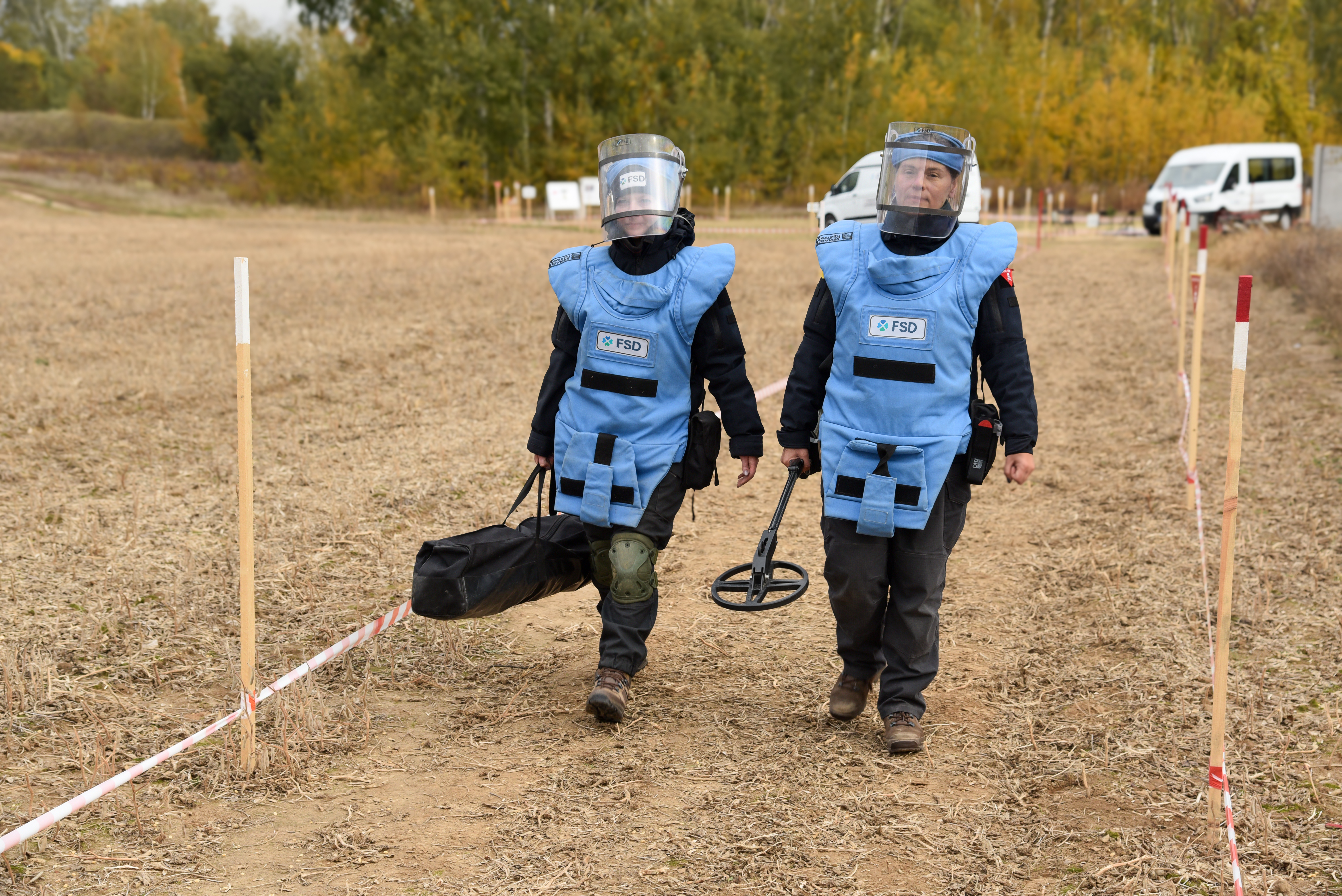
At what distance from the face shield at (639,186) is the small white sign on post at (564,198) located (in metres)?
33.8

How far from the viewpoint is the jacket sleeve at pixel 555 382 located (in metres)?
4.34

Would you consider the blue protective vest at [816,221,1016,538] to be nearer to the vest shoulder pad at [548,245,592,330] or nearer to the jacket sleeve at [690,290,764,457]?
the jacket sleeve at [690,290,764,457]

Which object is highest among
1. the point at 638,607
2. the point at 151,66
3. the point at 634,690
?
the point at 151,66

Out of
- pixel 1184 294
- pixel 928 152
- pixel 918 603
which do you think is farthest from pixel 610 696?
pixel 1184 294

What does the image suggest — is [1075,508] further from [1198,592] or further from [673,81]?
[673,81]

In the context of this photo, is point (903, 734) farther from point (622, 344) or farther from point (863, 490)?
point (622, 344)

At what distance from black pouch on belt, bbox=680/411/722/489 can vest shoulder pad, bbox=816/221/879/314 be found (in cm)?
60

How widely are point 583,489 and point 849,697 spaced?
120cm

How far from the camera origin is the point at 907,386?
3891 mm

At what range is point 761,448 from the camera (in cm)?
424

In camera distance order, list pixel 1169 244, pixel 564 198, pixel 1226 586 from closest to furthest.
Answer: pixel 1226 586 < pixel 1169 244 < pixel 564 198

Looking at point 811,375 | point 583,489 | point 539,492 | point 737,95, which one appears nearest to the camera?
point 811,375

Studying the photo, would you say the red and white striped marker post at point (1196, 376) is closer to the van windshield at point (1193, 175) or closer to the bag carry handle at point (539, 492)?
the bag carry handle at point (539, 492)

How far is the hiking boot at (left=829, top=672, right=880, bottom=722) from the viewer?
4.26 meters
